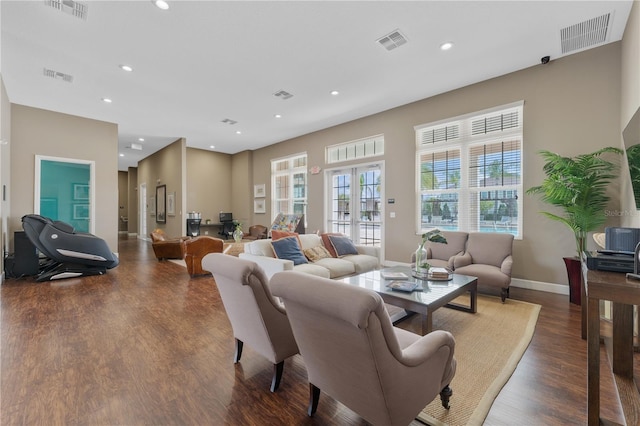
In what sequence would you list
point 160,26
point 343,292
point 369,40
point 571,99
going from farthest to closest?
1. point 571,99
2. point 369,40
3. point 160,26
4. point 343,292

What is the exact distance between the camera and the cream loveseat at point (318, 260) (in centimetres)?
370

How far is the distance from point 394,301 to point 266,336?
4.13ft

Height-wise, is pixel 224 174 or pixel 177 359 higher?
pixel 224 174

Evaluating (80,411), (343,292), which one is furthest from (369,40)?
(80,411)

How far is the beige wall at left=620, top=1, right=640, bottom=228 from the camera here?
2.72m

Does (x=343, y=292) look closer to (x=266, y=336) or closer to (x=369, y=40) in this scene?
(x=266, y=336)

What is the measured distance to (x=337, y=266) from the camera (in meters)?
4.01

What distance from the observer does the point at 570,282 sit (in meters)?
3.53

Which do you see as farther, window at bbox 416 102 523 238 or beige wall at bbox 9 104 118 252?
beige wall at bbox 9 104 118 252

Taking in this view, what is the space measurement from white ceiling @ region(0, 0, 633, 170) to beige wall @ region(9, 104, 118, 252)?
0.37 meters

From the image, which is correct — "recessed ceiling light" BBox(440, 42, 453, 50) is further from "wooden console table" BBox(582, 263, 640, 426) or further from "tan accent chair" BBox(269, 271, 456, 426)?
"tan accent chair" BBox(269, 271, 456, 426)

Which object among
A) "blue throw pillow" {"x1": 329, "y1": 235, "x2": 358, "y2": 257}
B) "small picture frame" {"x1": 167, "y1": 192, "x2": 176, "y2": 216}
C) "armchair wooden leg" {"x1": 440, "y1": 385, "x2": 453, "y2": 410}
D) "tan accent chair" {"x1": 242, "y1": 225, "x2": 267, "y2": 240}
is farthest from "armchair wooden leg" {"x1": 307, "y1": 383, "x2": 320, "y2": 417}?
"small picture frame" {"x1": 167, "y1": 192, "x2": 176, "y2": 216}

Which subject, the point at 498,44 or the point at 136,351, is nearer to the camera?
the point at 136,351

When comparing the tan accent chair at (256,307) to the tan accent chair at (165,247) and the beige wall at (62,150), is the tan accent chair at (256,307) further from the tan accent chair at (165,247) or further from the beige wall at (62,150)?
the beige wall at (62,150)
